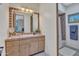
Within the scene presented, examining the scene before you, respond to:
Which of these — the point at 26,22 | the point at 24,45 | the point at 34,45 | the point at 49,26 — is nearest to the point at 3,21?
the point at 26,22

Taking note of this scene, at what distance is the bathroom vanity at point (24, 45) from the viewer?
196 centimetres

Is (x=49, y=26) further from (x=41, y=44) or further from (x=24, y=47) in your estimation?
(x=24, y=47)

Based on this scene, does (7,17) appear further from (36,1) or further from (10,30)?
(36,1)

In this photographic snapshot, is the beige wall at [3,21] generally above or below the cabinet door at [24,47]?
above

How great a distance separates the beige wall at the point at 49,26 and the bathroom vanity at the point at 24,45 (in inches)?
3.7

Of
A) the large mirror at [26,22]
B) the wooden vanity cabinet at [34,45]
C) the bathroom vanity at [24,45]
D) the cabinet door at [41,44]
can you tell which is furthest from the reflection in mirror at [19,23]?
the cabinet door at [41,44]

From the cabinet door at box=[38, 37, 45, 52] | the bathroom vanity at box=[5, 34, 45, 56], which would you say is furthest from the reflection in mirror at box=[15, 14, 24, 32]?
the cabinet door at box=[38, 37, 45, 52]

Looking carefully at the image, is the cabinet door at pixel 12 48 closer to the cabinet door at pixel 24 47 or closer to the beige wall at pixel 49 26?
the cabinet door at pixel 24 47

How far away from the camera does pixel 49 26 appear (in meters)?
2.10

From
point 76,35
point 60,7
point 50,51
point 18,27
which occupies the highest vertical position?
point 60,7

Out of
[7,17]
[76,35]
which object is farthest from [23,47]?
[76,35]

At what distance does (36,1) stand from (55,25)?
1.65 ft

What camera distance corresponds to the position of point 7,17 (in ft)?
6.53

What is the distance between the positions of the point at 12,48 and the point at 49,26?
0.71m
